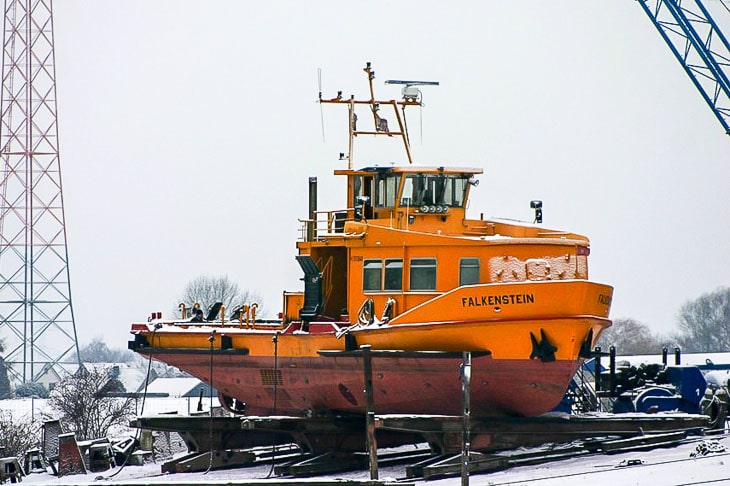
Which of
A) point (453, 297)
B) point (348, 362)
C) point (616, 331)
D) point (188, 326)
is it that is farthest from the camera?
point (616, 331)

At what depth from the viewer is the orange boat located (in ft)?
79.6

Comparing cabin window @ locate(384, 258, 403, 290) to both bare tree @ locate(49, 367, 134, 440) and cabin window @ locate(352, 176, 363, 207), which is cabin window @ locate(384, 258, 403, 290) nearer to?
cabin window @ locate(352, 176, 363, 207)

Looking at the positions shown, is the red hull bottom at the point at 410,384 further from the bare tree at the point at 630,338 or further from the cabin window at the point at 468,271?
the bare tree at the point at 630,338

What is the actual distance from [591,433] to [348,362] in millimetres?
4588

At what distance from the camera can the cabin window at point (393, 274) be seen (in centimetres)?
2642

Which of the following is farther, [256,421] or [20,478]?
[20,478]

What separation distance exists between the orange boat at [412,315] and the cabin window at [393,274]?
24mm

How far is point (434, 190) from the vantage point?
1110 inches

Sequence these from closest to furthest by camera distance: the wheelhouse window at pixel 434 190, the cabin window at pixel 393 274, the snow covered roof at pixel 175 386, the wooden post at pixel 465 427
Answer: 1. the wooden post at pixel 465 427
2. the cabin window at pixel 393 274
3. the wheelhouse window at pixel 434 190
4. the snow covered roof at pixel 175 386

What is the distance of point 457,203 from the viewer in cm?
2836

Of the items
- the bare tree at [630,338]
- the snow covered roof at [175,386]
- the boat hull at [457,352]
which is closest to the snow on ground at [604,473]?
the boat hull at [457,352]

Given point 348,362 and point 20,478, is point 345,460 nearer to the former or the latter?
point 348,362

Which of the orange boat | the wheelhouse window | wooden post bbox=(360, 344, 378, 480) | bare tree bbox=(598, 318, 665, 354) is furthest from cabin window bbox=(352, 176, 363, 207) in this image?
bare tree bbox=(598, 318, 665, 354)

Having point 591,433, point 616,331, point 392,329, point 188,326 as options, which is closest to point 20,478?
point 188,326
